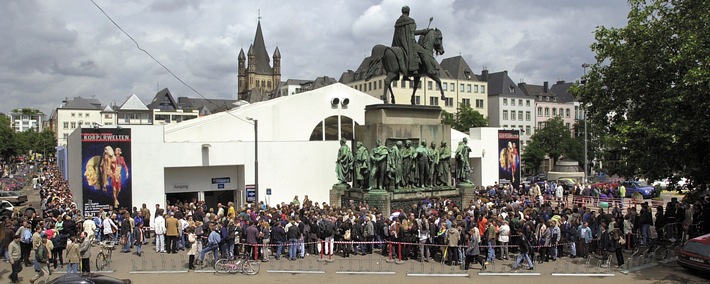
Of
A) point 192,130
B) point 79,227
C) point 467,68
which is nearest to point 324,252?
point 79,227

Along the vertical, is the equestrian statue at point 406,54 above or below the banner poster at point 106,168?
above

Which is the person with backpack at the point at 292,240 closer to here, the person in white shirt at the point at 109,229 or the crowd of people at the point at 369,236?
the crowd of people at the point at 369,236

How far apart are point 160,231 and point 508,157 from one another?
93.8ft

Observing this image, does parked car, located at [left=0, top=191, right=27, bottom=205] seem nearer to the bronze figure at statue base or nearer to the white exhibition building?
the white exhibition building

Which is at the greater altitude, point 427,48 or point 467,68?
point 467,68

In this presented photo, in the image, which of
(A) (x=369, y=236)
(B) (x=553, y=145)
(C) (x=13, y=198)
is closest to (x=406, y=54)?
(A) (x=369, y=236)

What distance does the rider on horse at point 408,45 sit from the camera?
25156mm

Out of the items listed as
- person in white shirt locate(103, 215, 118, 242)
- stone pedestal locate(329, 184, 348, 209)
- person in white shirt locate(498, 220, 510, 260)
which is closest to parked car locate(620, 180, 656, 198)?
stone pedestal locate(329, 184, 348, 209)

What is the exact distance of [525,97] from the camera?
8650cm

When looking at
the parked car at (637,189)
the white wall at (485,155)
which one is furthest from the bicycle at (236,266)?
the parked car at (637,189)

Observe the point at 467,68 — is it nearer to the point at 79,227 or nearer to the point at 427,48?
the point at 427,48

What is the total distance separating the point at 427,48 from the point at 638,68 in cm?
927

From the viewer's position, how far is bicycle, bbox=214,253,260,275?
14.8 meters

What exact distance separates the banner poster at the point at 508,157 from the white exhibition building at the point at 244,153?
9958mm
